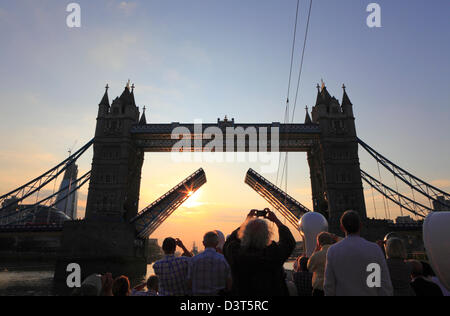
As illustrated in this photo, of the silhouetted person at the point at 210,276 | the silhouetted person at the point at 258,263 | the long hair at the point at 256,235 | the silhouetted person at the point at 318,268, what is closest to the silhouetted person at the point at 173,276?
the silhouetted person at the point at 210,276

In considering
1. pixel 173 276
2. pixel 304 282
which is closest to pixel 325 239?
pixel 304 282

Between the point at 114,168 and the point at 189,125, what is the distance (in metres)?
9.44

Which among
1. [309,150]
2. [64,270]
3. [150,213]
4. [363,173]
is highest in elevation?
[309,150]

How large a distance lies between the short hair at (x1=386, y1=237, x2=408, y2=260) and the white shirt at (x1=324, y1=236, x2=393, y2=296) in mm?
1261

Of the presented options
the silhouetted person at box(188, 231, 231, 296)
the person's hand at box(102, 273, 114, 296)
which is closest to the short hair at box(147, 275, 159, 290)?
the person's hand at box(102, 273, 114, 296)

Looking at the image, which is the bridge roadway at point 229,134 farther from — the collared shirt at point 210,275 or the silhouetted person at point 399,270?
the collared shirt at point 210,275

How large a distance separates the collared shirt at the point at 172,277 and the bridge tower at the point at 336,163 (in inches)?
1023

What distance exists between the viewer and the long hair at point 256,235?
2.76 meters

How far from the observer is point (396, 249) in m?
3.83

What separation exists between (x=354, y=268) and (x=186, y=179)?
24.9 meters
